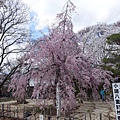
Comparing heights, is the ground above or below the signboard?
below

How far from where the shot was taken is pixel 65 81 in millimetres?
7512

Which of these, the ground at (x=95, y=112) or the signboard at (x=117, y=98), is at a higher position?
the signboard at (x=117, y=98)

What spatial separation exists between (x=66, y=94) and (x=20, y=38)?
827cm

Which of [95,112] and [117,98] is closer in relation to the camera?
[117,98]

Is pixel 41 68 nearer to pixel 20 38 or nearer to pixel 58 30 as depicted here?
pixel 58 30

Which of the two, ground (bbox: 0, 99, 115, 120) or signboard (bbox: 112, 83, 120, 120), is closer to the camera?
signboard (bbox: 112, 83, 120, 120)

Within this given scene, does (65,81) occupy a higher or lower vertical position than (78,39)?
lower

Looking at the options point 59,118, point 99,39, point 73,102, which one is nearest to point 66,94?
point 73,102

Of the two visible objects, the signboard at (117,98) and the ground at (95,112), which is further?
the ground at (95,112)

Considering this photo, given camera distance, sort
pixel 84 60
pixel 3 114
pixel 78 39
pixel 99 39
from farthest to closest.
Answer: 1. pixel 99 39
2. pixel 3 114
3. pixel 78 39
4. pixel 84 60

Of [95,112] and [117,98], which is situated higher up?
[117,98]

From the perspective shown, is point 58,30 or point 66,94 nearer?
point 66,94

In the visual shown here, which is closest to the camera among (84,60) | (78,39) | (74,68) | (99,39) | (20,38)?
(74,68)

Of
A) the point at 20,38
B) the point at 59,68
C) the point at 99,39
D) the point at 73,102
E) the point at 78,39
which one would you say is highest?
the point at 99,39
